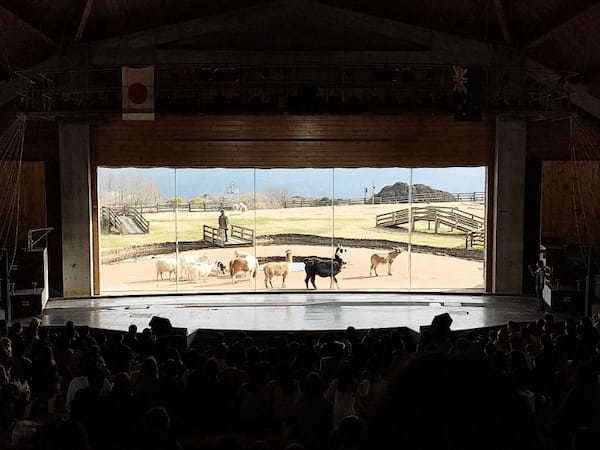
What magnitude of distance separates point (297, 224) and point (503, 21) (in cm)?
661

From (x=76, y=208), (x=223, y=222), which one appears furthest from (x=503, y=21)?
(x=76, y=208)

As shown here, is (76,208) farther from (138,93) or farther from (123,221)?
(138,93)

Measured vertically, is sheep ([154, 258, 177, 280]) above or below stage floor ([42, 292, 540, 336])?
above

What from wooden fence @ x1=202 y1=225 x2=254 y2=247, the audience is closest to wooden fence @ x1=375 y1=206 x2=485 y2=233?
wooden fence @ x1=202 y1=225 x2=254 y2=247

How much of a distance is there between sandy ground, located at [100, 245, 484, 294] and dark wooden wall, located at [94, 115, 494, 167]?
7.86 ft

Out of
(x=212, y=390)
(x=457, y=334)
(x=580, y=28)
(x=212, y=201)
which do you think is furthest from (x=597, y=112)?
(x=212, y=390)

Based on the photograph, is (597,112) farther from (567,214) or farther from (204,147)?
(204,147)

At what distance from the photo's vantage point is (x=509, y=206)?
1822cm

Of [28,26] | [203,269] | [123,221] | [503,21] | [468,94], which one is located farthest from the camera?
[203,269]

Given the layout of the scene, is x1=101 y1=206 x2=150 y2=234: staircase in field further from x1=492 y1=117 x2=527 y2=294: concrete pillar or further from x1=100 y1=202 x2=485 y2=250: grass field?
x1=492 y1=117 x2=527 y2=294: concrete pillar

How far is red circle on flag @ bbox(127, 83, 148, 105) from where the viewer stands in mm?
14273

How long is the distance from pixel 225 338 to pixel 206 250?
21.5 feet

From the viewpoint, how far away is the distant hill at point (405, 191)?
61.5ft

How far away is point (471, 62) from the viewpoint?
17.8m
